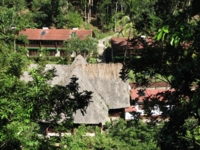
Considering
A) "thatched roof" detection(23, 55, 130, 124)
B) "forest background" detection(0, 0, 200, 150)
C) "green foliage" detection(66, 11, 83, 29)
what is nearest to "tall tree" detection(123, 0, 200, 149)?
"forest background" detection(0, 0, 200, 150)

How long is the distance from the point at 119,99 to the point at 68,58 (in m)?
11.6

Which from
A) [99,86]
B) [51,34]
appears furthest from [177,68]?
[51,34]

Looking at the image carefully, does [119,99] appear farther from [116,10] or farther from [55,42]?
[116,10]

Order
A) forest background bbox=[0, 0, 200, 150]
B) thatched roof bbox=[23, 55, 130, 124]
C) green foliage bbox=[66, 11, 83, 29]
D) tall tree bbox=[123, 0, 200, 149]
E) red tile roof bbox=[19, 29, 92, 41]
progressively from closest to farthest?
tall tree bbox=[123, 0, 200, 149], forest background bbox=[0, 0, 200, 150], thatched roof bbox=[23, 55, 130, 124], red tile roof bbox=[19, 29, 92, 41], green foliage bbox=[66, 11, 83, 29]

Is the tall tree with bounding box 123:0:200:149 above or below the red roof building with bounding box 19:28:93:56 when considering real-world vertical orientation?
below

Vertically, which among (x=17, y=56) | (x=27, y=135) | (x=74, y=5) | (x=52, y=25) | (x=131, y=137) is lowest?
(x=131, y=137)

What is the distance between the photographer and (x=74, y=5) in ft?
156

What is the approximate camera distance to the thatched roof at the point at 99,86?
1905 centimetres

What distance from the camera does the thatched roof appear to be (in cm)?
1905

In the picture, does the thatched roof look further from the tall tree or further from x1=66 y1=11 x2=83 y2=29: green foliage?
x1=66 y1=11 x2=83 y2=29: green foliage

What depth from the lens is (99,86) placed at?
885 inches

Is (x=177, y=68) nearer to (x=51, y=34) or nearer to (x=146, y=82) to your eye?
(x=146, y=82)

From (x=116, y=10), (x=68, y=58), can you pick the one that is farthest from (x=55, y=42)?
(x=116, y=10)

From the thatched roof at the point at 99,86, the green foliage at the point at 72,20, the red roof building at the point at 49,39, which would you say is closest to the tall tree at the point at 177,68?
the thatched roof at the point at 99,86
